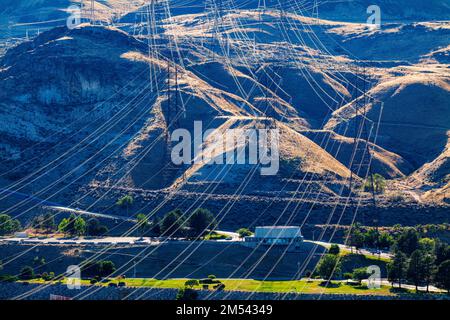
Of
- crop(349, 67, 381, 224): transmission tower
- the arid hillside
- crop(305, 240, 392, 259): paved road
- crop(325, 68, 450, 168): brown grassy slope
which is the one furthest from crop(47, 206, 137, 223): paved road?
crop(325, 68, 450, 168): brown grassy slope

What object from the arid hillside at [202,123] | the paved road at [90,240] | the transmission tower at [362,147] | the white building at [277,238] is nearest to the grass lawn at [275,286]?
the white building at [277,238]

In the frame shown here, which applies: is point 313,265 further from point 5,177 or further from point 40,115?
point 40,115

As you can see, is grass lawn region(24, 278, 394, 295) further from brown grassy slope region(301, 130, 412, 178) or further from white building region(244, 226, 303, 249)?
brown grassy slope region(301, 130, 412, 178)

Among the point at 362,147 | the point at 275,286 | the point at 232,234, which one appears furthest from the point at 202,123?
the point at 275,286

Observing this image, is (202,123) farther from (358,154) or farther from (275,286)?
(275,286)

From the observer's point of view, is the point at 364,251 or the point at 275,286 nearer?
the point at 275,286

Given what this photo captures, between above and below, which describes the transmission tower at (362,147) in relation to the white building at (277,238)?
above

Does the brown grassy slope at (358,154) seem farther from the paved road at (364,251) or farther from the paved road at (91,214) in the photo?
the paved road at (91,214)

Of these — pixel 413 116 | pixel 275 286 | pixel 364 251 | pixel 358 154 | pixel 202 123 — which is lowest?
pixel 275 286

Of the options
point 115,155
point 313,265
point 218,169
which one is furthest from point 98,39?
point 313,265
